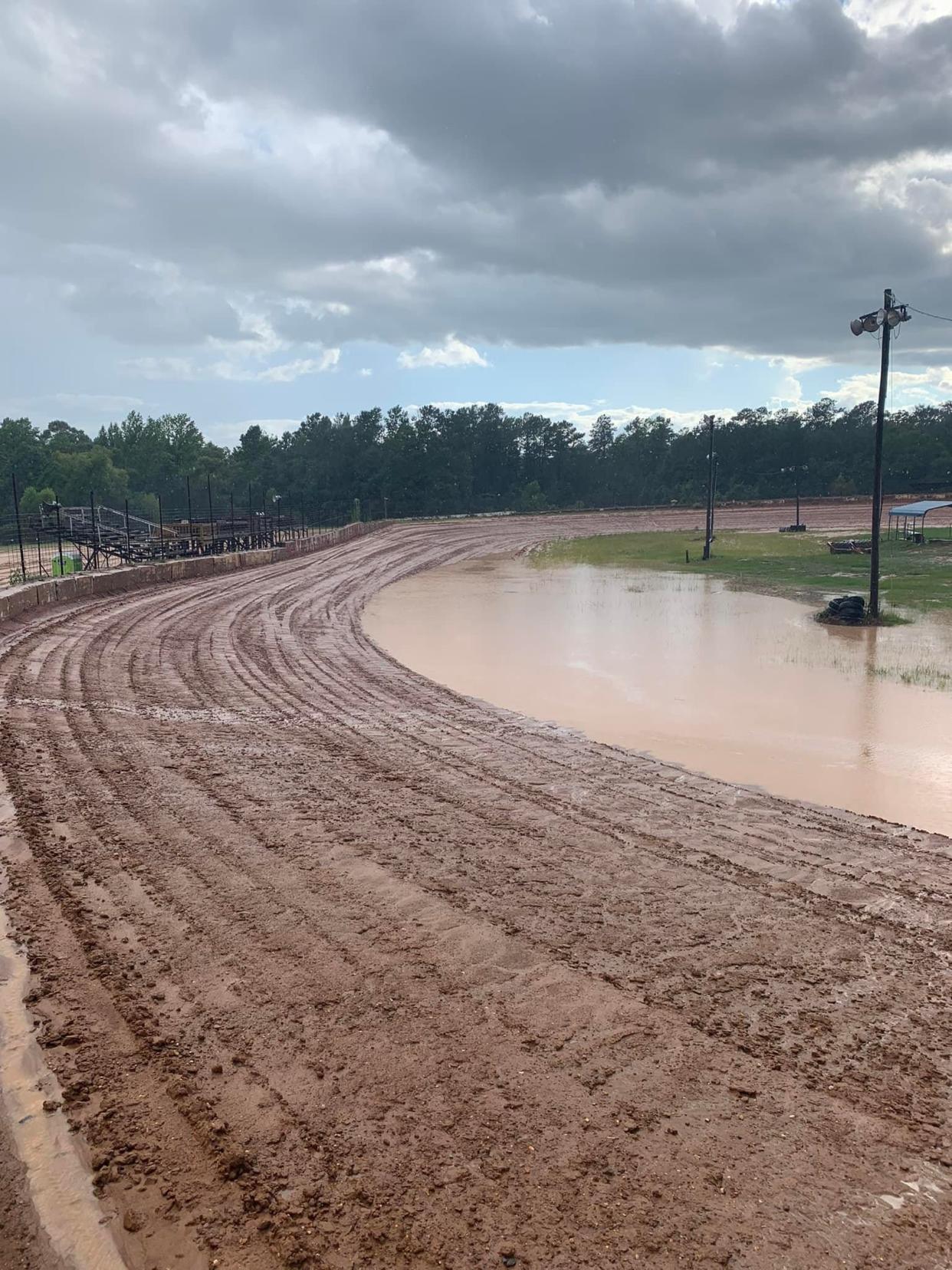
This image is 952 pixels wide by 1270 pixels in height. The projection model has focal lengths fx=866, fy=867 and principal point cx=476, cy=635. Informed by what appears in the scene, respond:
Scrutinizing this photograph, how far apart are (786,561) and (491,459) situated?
249 feet

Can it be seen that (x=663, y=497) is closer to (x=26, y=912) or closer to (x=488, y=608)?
(x=488, y=608)

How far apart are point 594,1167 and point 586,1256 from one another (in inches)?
16.2

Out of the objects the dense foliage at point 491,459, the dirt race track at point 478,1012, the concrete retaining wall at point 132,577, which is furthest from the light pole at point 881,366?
the dense foliage at point 491,459

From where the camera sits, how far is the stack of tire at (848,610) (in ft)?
70.1

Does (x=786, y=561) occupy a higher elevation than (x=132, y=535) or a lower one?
lower

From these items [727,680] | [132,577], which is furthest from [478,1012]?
[132,577]

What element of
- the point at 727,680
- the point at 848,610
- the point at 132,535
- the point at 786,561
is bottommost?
the point at 727,680

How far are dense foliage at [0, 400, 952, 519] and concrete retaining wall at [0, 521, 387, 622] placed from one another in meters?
32.0

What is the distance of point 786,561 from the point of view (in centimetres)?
3866

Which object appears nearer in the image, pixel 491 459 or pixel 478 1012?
pixel 478 1012

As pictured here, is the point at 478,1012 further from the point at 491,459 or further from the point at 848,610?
the point at 491,459

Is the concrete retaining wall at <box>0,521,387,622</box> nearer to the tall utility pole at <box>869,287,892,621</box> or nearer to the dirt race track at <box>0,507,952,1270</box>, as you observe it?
the dirt race track at <box>0,507,952,1270</box>

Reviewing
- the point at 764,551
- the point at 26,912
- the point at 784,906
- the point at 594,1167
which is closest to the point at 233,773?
the point at 26,912

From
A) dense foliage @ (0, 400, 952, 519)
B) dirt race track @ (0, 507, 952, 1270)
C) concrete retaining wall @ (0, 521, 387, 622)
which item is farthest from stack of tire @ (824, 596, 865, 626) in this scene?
dense foliage @ (0, 400, 952, 519)
